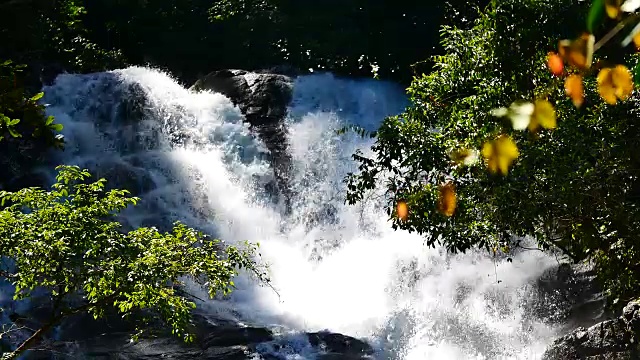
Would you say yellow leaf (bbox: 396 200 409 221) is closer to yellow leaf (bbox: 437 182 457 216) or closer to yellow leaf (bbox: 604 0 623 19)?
yellow leaf (bbox: 437 182 457 216)

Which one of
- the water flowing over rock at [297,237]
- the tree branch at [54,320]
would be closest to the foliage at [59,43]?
the water flowing over rock at [297,237]

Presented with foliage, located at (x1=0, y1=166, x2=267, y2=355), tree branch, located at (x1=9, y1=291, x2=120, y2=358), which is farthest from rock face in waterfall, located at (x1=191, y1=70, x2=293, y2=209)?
tree branch, located at (x1=9, y1=291, x2=120, y2=358)

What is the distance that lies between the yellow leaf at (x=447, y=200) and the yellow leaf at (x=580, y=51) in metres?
6.23

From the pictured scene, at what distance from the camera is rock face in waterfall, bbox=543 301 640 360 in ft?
26.8

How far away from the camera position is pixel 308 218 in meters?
16.6

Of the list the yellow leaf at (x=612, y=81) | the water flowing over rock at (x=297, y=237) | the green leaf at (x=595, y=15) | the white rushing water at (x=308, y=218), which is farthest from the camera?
the white rushing water at (x=308, y=218)

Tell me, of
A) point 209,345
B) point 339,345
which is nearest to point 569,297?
point 339,345

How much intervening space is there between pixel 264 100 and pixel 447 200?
39.3 ft

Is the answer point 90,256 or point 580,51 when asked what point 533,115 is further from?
point 90,256

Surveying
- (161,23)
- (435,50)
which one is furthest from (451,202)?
(161,23)

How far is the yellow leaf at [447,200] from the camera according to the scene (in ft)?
24.0

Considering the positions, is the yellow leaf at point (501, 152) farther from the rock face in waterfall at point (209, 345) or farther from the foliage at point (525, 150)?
the rock face in waterfall at point (209, 345)

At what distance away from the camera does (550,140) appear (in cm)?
707

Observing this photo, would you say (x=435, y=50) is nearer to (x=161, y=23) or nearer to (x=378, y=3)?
(x=378, y=3)
